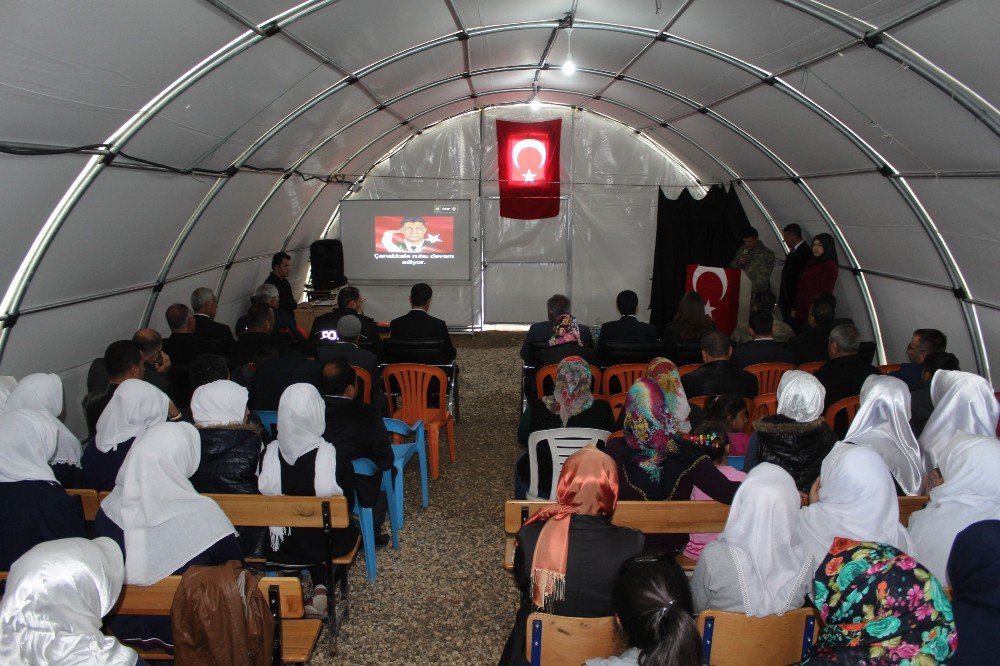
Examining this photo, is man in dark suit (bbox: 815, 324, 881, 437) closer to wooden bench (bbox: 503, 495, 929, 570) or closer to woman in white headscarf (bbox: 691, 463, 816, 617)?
wooden bench (bbox: 503, 495, 929, 570)

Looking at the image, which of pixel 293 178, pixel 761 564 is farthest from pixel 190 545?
pixel 293 178

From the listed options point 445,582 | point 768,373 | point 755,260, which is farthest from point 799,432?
point 755,260

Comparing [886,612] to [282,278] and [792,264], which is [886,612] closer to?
[792,264]

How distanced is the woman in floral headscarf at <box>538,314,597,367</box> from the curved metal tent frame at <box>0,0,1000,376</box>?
93.5 inches

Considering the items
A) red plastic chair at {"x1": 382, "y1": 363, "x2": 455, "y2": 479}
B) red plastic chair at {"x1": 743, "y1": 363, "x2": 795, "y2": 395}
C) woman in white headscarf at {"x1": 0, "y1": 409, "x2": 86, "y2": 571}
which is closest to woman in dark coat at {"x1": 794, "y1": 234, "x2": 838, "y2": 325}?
red plastic chair at {"x1": 743, "y1": 363, "x2": 795, "y2": 395}

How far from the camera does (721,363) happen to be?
14.5 feet

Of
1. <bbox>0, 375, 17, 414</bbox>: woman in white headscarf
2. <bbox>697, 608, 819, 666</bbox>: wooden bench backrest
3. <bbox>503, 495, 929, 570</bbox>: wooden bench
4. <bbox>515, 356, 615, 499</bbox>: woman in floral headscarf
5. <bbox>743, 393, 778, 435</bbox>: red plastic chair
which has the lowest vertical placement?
<bbox>697, 608, 819, 666</bbox>: wooden bench backrest

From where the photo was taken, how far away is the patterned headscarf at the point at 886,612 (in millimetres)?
1693

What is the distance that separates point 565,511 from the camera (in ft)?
7.31

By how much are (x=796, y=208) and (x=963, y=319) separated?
2616 millimetres

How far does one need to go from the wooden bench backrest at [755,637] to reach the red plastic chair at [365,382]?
3.21 meters

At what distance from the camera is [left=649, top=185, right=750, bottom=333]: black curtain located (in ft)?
29.3

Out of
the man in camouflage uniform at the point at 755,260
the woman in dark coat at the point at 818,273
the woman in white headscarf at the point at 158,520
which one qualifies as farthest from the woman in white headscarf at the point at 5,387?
the man in camouflage uniform at the point at 755,260

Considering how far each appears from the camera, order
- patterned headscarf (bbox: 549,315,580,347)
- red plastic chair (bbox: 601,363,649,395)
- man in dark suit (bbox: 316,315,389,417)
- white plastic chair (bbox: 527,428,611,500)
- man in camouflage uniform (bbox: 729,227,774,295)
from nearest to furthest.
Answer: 1. white plastic chair (bbox: 527,428,611,500)
2. man in dark suit (bbox: 316,315,389,417)
3. patterned headscarf (bbox: 549,315,580,347)
4. red plastic chair (bbox: 601,363,649,395)
5. man in camouflage uniform (bbox: 729,227,774,295)
